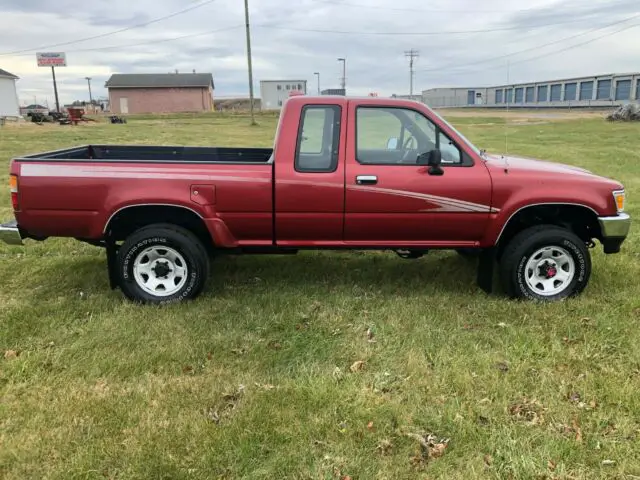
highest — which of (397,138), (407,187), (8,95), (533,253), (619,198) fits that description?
(8,95)

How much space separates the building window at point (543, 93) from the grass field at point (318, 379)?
295 feet

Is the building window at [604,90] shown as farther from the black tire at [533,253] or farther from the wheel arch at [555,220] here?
the black tire at [533,253]

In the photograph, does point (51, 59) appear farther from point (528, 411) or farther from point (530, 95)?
point (528, 411)

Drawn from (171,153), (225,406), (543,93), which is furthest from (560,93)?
(225,406)

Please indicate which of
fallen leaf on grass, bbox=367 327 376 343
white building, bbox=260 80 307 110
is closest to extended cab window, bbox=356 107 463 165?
fallen leaf on grass, bbox=367 327 376 343

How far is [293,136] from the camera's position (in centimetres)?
493

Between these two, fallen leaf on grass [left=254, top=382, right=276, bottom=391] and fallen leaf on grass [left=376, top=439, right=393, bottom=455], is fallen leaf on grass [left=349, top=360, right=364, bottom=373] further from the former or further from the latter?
fallen leaf on grass [left=376, top=439, right=393, bottom=455]

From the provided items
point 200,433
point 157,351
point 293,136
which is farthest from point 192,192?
point 200,433

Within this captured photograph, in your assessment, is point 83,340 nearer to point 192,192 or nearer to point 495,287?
point 192,192

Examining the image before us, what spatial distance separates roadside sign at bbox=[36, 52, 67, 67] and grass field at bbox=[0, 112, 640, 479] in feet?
263

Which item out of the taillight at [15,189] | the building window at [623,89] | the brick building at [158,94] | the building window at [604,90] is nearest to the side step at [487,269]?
the taillight at [15,189]

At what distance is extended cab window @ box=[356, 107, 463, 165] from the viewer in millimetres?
4953

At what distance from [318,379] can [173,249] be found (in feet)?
6.38

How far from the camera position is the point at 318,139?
501cm
